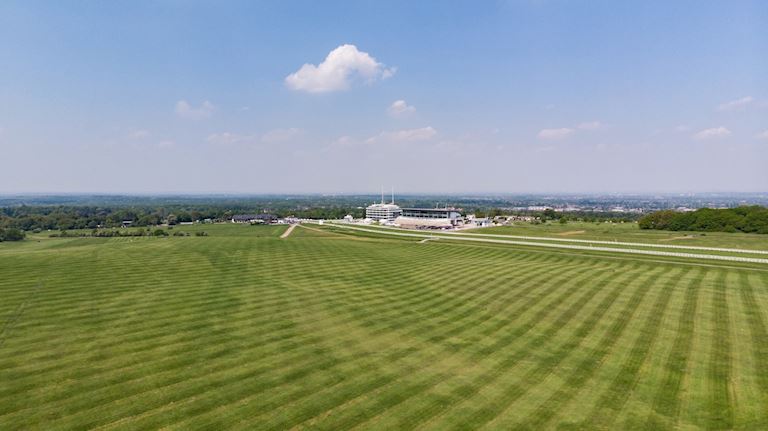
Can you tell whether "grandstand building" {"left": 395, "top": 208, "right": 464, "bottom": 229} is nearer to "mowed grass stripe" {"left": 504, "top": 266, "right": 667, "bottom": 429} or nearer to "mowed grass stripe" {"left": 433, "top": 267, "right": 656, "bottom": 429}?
"mowed grass stripe" {"left": 504, "top": 266, "right": 667, "bottom": 429}

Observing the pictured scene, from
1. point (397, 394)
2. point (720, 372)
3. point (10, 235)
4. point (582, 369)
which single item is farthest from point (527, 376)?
point (10, 235)

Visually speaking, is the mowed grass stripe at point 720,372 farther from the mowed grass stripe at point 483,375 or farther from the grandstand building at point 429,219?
the grandstand building at point 429,219

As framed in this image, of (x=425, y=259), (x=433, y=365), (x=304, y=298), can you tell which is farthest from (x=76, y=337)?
(x=425, y=259)

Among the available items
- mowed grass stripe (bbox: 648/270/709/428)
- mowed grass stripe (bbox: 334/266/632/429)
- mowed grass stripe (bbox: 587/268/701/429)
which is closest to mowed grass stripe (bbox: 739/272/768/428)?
mowed grass stripe (bbox: 648/270/709/428)

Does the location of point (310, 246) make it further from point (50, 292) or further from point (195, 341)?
point (195, 341)

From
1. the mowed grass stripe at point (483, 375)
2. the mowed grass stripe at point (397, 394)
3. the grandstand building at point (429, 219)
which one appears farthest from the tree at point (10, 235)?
the mowed grass stripe at point (483, 375)

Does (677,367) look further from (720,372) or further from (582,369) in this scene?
(582,369)

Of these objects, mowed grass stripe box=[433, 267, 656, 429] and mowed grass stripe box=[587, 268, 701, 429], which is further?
mowed grass stripe box=[587, 268, 701, 429]
